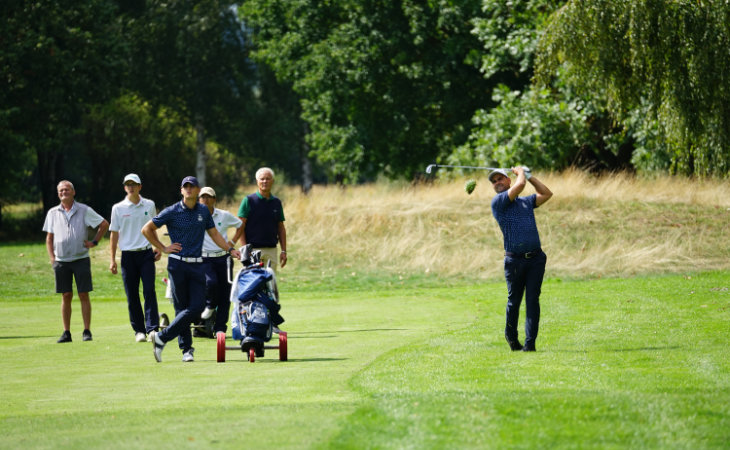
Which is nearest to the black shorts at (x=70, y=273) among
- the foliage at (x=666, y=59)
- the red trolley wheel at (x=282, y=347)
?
the red trolley wheel at (x=282, y=347)

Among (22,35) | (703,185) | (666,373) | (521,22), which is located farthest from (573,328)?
(22,35)

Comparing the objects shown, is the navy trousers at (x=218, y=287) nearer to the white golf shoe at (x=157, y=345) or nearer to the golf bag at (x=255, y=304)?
the white golf shoe at (x=157, y=345)

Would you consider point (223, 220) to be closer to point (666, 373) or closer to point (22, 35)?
point (666, 373)

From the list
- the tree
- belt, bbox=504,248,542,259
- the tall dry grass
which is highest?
the tree

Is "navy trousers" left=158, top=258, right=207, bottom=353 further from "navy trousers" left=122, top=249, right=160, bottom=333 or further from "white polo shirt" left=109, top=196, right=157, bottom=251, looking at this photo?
"white polo shirt" left=109, top=196, right=157, bottom=251

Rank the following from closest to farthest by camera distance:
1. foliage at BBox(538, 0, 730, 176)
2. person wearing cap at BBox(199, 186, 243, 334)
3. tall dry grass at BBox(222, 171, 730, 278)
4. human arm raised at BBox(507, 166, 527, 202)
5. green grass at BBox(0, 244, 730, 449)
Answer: green grass at BBox(0, 244, 730, 449) → human arm raised at BBox(507, 166, 527, 202) → person wearing cap at BBox(199, 186, 243, 334) → foliage at BBox(538, 0, 730, 176) → tall dry grass at BBox(222, 171, 730, 278)

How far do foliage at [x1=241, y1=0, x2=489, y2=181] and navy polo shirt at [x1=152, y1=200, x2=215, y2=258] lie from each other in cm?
2822

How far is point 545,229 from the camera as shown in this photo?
27578 millimetres

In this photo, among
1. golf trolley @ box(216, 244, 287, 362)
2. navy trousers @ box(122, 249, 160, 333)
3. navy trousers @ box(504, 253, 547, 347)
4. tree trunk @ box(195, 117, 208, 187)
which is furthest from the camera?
tree trunk @ box(195, 117, 208, 187)

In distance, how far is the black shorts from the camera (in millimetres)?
14014

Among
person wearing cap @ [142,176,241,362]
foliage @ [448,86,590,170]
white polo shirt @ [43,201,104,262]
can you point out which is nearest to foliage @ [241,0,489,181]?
foliage @ [448,86,590,170]

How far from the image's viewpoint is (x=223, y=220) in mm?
14141

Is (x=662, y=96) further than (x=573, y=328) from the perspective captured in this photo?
Yes

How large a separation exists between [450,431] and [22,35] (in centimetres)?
3770
